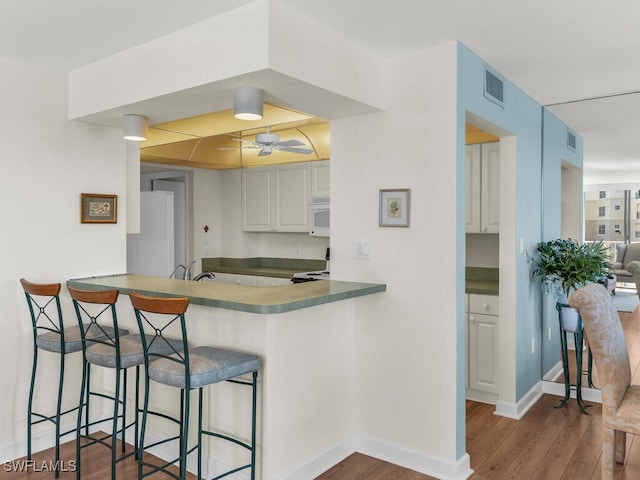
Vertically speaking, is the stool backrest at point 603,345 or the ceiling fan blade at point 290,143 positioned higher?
the ceiling fan blade at point 290,143

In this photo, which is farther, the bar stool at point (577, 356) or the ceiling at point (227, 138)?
the ceiling at point (227, 138)

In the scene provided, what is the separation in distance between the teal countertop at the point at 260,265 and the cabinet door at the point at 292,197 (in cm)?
47

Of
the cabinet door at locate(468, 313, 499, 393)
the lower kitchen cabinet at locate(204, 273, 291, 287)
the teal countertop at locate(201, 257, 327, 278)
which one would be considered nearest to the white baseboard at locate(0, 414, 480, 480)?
the cabinet door at locate(468, 313, 499, 393)

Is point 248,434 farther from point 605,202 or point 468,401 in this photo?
point 605,202

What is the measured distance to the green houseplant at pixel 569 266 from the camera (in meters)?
3.60

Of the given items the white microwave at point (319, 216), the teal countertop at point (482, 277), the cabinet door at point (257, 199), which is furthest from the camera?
the cabinet door at point (257, 199)

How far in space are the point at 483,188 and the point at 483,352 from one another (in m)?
1.28

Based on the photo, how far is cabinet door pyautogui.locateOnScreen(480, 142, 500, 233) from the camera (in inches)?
154

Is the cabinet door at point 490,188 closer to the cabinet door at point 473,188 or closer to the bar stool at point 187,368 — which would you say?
the cabinet door at point 473,188

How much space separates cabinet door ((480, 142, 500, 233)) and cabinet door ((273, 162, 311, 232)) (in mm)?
2098

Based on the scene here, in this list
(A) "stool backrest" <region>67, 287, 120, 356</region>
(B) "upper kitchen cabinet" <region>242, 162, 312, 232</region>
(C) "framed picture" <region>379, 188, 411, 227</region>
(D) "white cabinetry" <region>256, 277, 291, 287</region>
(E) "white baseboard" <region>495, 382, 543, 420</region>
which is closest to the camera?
(A) "stool backrest" <region>67, 287, 120, 356</region>

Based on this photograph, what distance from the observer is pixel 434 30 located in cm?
259

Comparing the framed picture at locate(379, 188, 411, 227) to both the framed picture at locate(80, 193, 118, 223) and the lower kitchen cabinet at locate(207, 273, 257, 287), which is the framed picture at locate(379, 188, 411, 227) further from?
the lower kitchen cabinet at locate(207, 273, 257, 287)

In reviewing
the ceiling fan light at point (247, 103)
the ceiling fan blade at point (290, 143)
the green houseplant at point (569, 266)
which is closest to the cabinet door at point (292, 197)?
the ceiling fan blade at point (290, 143)
